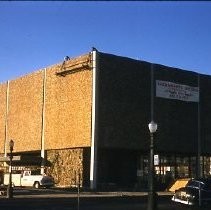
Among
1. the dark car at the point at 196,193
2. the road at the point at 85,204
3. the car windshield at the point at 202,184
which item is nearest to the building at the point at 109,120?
the road at the point at 85,204

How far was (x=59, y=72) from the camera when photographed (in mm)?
60906

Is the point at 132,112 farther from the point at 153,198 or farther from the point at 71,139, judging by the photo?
the point at 153,198

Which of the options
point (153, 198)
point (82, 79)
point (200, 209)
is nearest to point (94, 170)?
point (82, 79)

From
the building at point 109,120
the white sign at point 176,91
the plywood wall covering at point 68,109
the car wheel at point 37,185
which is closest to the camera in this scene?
the car wheel at point 37,185

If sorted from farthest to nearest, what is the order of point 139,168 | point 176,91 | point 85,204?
point 139,168, point 176,91, point 85,204

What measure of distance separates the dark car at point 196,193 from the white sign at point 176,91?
102ft

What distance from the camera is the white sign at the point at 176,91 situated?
6144cm

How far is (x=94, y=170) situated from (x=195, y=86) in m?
16.3

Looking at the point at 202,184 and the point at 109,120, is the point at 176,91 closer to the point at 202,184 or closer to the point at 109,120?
the point at 109,120

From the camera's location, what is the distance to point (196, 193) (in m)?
29.4

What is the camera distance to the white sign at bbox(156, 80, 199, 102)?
6144 cm

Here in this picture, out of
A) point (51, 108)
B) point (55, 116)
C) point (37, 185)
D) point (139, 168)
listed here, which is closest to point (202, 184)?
point (37, 185)

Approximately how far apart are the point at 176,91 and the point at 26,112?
57.0 ft

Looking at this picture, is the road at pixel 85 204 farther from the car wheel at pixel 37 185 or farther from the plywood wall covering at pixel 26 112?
the plywood wall covering at pixel 26 112
